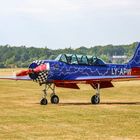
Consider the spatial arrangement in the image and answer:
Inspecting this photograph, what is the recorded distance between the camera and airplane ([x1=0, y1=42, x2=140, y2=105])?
2542 cm

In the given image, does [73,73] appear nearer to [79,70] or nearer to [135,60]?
[79,70]

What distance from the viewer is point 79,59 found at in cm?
2711

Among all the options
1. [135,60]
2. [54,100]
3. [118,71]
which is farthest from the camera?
[135,60]

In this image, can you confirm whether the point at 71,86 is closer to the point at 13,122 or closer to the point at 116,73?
the point at 116,73

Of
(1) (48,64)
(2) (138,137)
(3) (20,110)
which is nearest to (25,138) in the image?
(2) (138,137)

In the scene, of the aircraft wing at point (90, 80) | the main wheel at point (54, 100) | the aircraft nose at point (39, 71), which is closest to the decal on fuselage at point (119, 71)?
the aircraft wing at point (90, 80)

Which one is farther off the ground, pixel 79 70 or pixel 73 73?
pixel 79 70

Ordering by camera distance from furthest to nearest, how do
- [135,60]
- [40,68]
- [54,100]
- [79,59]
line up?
[135,60]
[79,59]
[54,100]
[40,68]

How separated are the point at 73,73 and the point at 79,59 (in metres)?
0.97

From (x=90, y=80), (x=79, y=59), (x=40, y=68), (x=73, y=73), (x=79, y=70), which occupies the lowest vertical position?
(x=90, y=80)

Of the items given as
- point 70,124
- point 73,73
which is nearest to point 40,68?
point 73,73

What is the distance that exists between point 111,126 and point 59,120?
8.20 feet

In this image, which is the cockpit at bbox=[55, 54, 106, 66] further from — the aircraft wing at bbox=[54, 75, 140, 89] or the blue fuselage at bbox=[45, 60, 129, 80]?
the aircraft wing at bbox=[54, 75, 140, 89]

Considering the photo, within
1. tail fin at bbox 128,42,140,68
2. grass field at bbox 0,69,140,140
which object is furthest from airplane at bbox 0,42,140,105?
grass field at bbox 0,69,140,140
